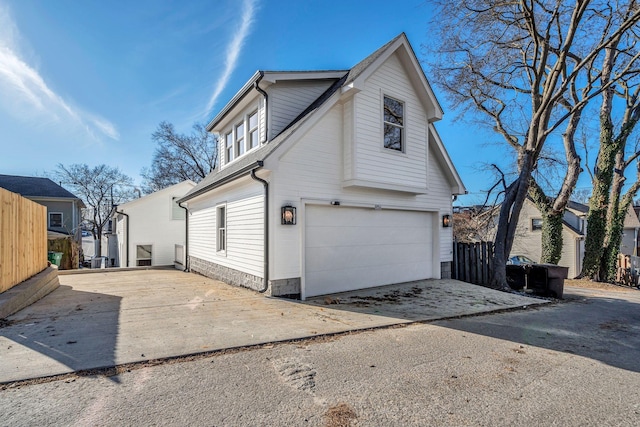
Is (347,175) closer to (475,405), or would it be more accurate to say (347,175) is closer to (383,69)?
(383,69)

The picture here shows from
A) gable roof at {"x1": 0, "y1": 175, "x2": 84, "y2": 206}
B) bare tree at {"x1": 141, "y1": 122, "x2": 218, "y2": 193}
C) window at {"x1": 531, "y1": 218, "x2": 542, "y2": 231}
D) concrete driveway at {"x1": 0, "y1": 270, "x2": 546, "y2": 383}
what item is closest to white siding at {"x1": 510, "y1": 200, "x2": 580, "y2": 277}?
window at {"x1": 531, "y1": 218, "x2": 542, "y2": 231}

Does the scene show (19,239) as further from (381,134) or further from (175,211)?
(175,211)

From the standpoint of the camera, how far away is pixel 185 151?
93.7ft

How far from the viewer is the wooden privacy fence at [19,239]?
576cm

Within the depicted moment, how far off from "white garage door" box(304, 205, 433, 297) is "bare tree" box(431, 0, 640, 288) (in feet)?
8.08

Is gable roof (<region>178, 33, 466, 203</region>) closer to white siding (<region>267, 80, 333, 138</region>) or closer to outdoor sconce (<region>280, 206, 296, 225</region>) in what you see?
white siding (<region>267, 80, 333, 138</region>)

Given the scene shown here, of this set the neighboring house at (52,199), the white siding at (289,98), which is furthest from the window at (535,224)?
the neighboring house at (52,199)

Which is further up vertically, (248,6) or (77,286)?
(248,6)

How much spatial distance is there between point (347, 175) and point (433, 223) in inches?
159

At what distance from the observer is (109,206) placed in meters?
34.4

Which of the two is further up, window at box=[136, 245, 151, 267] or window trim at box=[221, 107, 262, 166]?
window trim at box=[221, 107, 262, 166]

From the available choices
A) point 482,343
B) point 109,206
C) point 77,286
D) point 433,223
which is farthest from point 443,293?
point 109,206

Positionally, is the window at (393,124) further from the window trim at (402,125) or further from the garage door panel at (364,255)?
the garage door panel at (364,255)

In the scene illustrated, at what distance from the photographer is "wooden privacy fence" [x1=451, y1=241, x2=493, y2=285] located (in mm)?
10484
